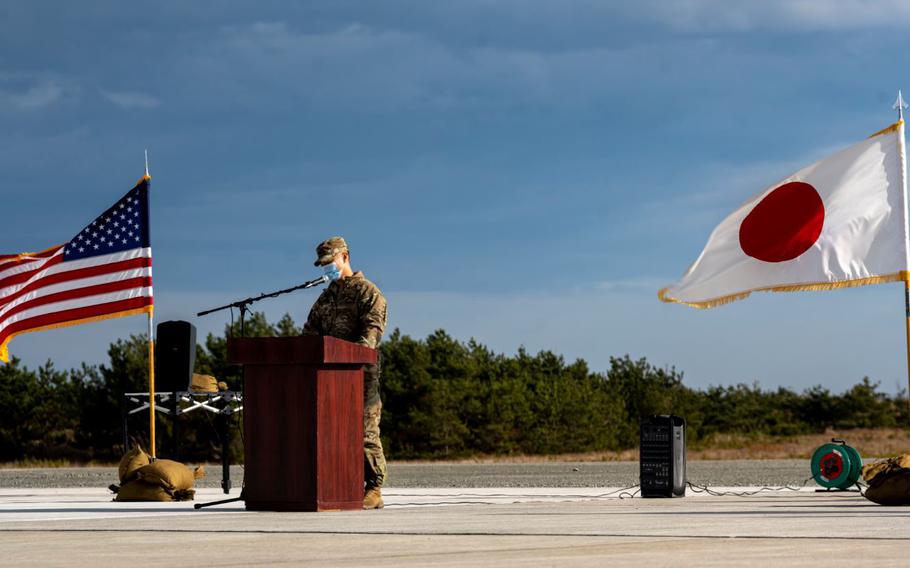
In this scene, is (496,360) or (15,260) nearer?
(15,260)

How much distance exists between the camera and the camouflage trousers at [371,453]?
10.1 m

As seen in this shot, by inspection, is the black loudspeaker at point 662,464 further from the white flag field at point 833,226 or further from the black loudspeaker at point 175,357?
the black loudspeaker at point 175,357

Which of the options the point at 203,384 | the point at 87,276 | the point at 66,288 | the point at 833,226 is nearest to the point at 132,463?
the point at 203,384

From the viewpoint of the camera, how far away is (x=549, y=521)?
797cm

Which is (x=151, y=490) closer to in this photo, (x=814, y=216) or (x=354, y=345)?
(x=354, y=345)

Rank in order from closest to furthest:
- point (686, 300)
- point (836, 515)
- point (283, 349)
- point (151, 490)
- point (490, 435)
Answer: point (836, 515) → point (283, 349) → point (151, 490) → point (686, 300) → point (490, 435)

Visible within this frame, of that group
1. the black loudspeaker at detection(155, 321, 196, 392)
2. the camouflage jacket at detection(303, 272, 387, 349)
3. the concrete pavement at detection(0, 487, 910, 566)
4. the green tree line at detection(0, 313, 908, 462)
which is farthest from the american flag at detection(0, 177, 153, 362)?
the green tree line at detection(0, 313, 908, 462)

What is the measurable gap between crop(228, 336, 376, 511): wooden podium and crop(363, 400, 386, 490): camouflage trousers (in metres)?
0.41

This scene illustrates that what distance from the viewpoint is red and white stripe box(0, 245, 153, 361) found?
1544 cm

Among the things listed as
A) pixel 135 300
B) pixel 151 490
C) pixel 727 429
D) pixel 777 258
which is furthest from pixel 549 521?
pixel 727 429

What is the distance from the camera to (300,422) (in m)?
9.41

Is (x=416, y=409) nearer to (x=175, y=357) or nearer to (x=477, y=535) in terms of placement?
(x=175, y=357)

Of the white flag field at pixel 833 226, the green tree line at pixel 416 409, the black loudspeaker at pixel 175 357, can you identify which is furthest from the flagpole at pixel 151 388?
the green tree line at pixel 416 409

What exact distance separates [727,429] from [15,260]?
47.0 meters
